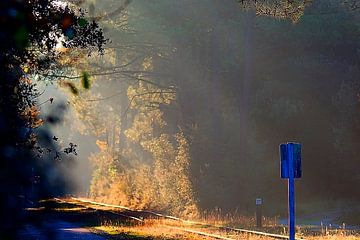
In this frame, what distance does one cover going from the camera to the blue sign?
11.3 meters

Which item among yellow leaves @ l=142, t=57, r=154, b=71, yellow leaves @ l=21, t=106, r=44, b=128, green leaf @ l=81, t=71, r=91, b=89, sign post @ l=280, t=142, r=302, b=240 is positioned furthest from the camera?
yellow leaves @ l=142, t=57, r=154, b=71

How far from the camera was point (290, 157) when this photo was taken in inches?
447

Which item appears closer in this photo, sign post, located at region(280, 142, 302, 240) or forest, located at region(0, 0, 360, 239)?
sign post, located at region(280, 142, 302, 240)

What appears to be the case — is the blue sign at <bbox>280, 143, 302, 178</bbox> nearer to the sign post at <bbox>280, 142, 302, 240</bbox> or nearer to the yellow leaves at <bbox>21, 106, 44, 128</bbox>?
the sign post at <bbox>280, 142, 302, 240</bbox>

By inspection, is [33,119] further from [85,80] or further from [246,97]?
[246,97]

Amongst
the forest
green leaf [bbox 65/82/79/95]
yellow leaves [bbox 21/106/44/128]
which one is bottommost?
green leaf [bbox 65/82/79/95]

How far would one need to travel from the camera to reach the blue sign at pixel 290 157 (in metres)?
11.3

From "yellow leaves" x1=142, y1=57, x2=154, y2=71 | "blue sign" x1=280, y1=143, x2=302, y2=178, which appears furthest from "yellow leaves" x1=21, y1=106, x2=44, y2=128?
"yellow leaves" x1=142, y1=57, x2=154, y2=71

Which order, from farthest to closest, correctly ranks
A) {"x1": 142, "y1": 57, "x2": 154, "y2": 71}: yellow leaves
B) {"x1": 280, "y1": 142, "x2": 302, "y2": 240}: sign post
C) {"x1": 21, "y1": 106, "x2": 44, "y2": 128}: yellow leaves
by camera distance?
1. {"x1": 142, "y1": 57, "x2": 154, "y2": 71}: yellow leaves
2. {"x1": 280, "y1": 142, "x2": 302, "y2": 240}: sign post
3. {"x1": 21, "y1": 106, "x2": 44, "y2": 128}: yellow leaves

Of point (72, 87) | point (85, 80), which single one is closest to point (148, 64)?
point (72, 87)

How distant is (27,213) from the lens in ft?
8.99

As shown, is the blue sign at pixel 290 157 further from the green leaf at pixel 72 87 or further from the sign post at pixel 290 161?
the green leaf at pixel 72 87

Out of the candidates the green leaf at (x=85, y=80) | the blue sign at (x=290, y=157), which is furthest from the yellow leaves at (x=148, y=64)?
the green leaf at (x=85, y=80)

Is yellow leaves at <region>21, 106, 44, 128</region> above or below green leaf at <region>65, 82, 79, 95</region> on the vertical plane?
above
